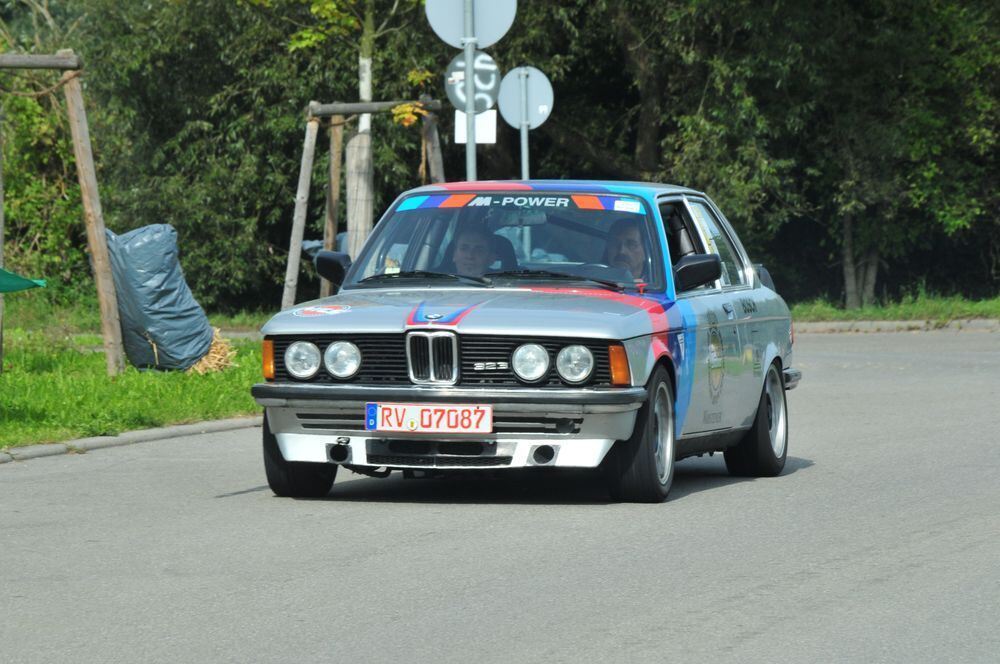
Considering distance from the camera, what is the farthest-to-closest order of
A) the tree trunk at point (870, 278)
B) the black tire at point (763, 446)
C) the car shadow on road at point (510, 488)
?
the tree trunk at point (870, 278) → the black tire at point (763, 446) → the car shadow on road at point (510, 488)

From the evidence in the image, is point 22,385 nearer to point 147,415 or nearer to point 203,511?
point 147,415

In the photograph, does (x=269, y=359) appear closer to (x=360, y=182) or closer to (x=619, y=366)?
(x=619, y=366)

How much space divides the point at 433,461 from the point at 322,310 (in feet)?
3.21

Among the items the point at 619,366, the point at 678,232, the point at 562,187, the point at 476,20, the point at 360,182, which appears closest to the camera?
the point at 619,366

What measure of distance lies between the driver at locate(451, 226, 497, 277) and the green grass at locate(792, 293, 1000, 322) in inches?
649

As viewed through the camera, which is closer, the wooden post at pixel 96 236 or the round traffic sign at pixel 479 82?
the wooden post at pixel 96 236

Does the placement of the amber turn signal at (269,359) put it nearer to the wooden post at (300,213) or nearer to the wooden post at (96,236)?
the wooden post at (96,236)

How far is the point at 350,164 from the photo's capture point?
22.8 m

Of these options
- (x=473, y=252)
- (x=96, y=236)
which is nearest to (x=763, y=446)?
(x=473, y=252)

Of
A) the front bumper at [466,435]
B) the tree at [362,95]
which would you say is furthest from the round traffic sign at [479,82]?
the front bumper at [466,435]

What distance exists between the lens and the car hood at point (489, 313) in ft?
30.1

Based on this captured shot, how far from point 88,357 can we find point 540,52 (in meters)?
10.7

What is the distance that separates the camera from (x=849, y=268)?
28.3m

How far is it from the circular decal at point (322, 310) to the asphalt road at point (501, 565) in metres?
0.95
